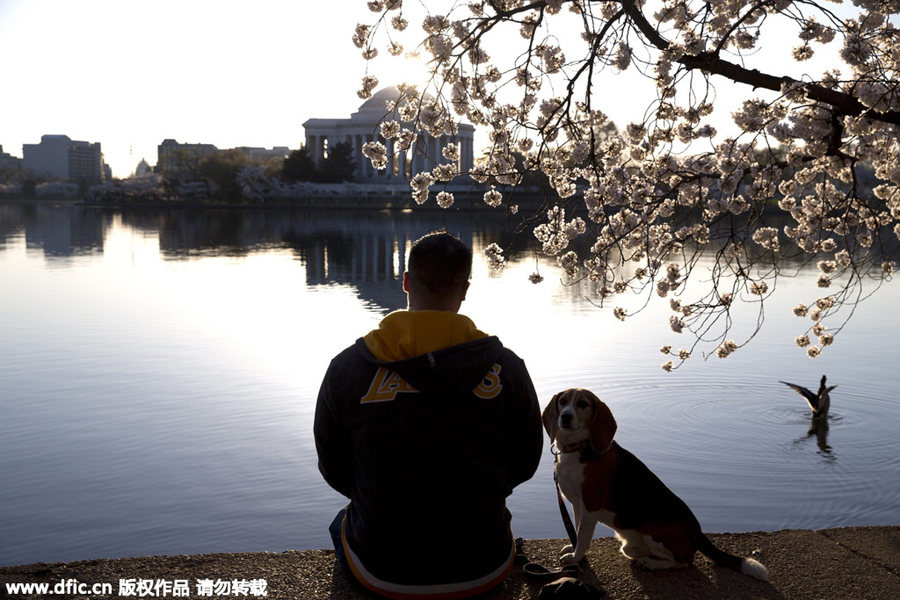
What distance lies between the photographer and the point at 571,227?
253 inches

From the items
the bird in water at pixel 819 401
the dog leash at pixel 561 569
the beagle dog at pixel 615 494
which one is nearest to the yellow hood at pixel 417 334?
the beagle dog at pixel 615 494

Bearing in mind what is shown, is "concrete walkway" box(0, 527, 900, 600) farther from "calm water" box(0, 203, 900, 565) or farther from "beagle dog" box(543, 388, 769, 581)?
"calm water" box(0, 203, 900, 565)

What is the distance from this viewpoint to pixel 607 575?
3.97 metres

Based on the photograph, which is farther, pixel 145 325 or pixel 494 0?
pixel 145 325

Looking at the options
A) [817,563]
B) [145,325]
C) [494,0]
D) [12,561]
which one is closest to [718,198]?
[494,0]

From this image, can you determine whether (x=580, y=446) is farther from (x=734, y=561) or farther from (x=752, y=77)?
(x=752, y=77)

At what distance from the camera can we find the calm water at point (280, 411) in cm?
656

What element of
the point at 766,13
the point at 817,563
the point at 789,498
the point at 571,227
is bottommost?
the point at 789,498

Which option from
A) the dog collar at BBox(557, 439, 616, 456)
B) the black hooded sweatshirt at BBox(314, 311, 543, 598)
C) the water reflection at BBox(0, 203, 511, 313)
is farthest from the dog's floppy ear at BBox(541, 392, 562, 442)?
the water reflection at BBox(0, 203, 511, 313)

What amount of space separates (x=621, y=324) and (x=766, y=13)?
9528 mm

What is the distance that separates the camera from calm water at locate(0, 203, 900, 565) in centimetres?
656

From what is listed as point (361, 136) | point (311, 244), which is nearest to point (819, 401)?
point (311, 244)

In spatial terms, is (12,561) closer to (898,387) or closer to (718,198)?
(718,198)

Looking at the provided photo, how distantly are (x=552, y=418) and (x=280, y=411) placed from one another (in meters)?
5.64
